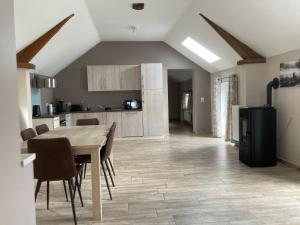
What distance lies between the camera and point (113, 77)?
786cm

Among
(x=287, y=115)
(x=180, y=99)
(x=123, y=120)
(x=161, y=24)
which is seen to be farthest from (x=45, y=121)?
(x=180, y=99)

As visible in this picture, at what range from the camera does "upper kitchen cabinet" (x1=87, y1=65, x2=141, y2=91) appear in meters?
7.83

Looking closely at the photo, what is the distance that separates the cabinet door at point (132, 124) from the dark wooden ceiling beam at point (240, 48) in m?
3.38

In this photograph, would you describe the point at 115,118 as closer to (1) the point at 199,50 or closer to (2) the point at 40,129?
(1) the point at 199,50

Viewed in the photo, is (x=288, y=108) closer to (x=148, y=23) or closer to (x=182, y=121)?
(x=148, y=23)

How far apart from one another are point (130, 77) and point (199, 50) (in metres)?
2.10

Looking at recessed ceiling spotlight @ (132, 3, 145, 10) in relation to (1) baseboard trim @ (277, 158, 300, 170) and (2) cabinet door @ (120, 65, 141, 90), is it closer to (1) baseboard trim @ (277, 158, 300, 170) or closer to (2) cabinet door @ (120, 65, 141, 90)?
(2) cabinet door @ (120, 65, 141, 90)

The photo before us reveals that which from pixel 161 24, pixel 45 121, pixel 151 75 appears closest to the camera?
pixel 45 121

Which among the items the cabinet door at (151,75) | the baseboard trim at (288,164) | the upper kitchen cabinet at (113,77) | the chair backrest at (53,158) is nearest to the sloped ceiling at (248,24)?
the cabinet door at (151,75)

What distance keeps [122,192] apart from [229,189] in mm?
1421

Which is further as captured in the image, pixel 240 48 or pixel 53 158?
pixel 240 48

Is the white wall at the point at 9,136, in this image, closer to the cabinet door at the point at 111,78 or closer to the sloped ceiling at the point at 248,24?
the sloped ceiling at the point at 248,24

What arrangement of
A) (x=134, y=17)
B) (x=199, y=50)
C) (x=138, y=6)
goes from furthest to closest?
1. (x=199, y=50)
2. (x=134, y=17)
3. (x=138, y=6)

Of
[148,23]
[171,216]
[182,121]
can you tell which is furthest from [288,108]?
[182,121]
